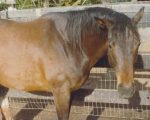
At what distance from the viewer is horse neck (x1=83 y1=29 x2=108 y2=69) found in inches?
147

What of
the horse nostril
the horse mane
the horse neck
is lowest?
the horse nostril

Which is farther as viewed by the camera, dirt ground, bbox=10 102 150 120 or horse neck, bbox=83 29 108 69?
dirt ground, bbox=10 102 150 120

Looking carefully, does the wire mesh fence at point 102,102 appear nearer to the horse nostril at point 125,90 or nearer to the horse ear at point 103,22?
the horse nostril at point 125,90

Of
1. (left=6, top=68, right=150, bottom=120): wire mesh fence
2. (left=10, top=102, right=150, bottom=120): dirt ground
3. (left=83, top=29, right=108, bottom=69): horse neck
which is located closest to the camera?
(left=83, top=29, right=108, bottom=69): horse neck

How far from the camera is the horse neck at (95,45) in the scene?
3727mm

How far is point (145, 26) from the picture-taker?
4.76 m

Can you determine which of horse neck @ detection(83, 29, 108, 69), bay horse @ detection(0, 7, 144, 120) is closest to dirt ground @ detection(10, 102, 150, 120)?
bay horse @ detection(0, 7, 144, 120)

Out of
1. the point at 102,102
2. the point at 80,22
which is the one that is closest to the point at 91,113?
the point at 102,102

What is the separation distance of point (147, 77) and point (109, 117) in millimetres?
925

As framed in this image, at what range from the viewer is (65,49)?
3877mm

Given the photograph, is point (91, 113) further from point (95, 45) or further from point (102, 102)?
point (95, 45)

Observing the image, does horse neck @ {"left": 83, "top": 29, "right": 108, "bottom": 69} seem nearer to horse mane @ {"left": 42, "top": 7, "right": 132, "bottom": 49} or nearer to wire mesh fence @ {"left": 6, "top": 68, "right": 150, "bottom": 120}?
horse mane @ {"left": 42, "top": 7, "right": 132, "bottom": 49}

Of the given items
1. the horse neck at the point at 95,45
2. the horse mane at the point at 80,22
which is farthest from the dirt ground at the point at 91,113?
the horse mane at the point at 80,22

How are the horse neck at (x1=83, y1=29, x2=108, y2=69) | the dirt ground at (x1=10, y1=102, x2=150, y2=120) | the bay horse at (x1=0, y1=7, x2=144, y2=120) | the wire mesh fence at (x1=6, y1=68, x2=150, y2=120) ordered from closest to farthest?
the bay horse at (x1=0, y1=7, x2=144, y2=120)
the horse neck at (x1=83, y1=29, x2=108, y2=69)
the wire mesh fence at (x1=6, y1=68, x2=150, y2=120)
the dirt ground at (x1=10, y1=102, x2=150, y2=120)
